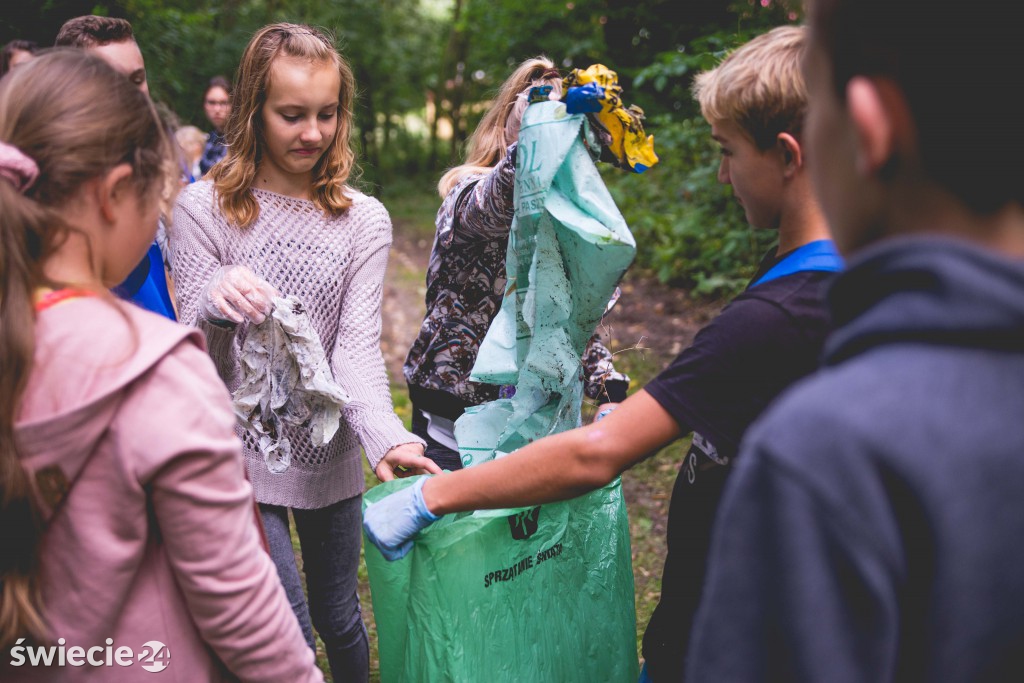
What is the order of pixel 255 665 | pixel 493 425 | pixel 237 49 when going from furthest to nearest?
pixel 237 49 < pixel 493 425 < pixel 255 665

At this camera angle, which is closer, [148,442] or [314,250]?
[148,442]

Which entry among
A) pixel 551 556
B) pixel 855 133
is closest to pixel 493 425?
pixel 551 556

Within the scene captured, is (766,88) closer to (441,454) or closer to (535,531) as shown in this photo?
(535,531)

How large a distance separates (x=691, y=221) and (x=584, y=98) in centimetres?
565

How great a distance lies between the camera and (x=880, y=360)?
74 centimetres

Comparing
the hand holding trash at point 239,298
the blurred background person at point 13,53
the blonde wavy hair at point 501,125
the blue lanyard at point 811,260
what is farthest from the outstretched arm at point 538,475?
the blurred background person at point 13,53

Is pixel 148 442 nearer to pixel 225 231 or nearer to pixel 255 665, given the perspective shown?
pixel 255 665

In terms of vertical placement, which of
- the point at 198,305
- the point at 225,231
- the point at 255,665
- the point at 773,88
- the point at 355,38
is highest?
the point at 773,88

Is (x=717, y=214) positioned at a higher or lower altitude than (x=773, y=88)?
lower

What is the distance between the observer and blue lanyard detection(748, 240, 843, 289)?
138 cm

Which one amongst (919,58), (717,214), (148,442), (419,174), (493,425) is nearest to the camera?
(919,58)

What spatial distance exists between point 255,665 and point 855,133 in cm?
117

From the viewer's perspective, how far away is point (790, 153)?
4.65 feet

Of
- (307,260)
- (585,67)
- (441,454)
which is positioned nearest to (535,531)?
(441,454)
